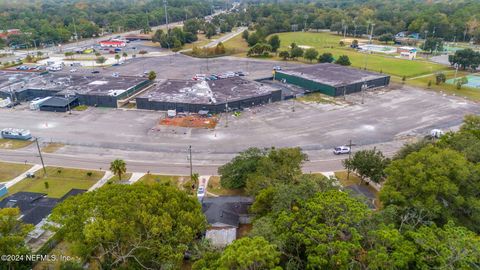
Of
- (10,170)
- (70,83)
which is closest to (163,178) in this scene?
(10,170)

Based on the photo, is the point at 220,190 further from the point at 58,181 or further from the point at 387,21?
the point at 387,21

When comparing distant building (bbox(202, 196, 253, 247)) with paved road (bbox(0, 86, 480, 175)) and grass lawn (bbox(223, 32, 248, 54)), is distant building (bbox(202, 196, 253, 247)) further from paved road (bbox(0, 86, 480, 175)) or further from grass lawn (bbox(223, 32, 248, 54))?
grass lawn (bbox(223, 32, 248, 54))

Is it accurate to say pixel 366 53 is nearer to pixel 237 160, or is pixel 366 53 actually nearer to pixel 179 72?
pixel 179 72

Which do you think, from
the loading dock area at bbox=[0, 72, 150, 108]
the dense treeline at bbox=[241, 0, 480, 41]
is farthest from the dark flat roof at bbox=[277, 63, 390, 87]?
the dense treeline at bbox=[241, 0, 480, 41]

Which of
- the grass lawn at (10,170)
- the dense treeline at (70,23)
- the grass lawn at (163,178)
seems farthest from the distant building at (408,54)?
the dense treeline at (70,23)

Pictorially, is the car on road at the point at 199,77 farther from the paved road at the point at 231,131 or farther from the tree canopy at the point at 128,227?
the tree canopy at the point at 128,227
